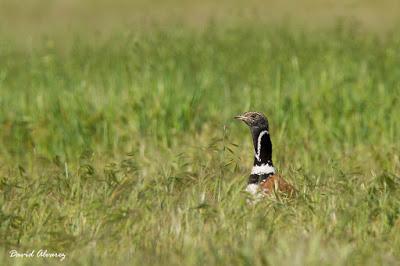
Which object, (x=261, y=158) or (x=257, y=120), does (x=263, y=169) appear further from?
(x=257, y=120)

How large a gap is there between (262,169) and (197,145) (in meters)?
2.68

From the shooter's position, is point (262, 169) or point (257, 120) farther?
point (257, 120)

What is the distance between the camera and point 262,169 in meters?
7.71

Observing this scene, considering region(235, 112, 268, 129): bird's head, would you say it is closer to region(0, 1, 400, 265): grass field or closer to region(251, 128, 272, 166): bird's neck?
region(251, 128, 272, 166): bird's neck

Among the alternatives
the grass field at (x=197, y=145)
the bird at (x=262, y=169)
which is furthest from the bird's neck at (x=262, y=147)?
the grass field at (x=197, y=145)

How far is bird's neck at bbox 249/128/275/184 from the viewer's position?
7691 millimetres

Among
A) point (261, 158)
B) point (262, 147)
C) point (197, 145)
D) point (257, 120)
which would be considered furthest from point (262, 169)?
point (197, 145)

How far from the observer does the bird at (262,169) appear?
23.8 ft

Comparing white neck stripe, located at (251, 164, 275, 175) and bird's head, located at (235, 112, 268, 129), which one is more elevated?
bird's head, located at (235, 112, 268, 129)

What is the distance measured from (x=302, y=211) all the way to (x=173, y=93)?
4.88 m

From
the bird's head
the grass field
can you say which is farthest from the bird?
the grass field

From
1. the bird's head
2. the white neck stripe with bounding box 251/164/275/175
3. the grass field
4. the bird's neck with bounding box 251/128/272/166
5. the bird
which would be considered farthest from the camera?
the bird's head

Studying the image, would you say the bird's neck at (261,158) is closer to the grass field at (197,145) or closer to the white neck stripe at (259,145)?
the white neck stripe at (259,145)

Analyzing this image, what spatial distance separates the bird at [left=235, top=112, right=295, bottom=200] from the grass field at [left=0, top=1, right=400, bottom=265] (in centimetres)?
15
